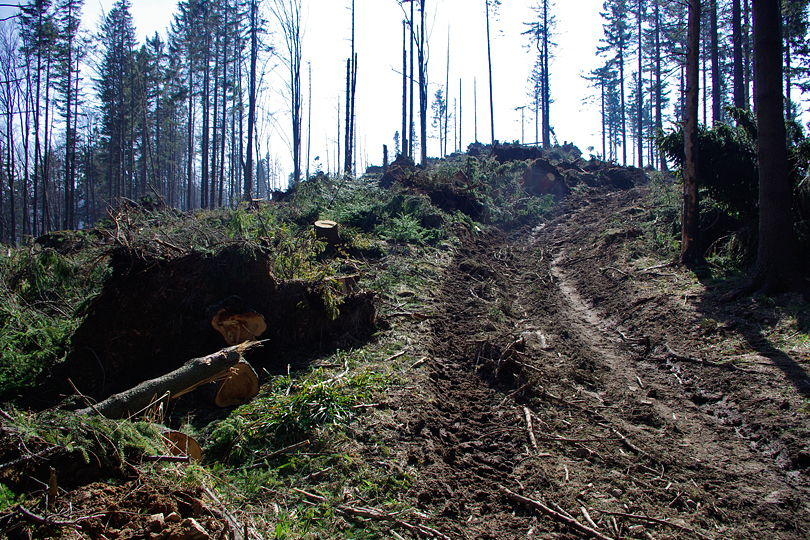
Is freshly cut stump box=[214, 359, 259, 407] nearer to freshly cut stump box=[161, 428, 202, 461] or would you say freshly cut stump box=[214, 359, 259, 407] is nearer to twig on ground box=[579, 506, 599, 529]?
freshly cut stump box=[161, 428, 202, 461]

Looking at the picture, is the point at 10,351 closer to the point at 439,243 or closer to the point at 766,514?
the point at 766,514

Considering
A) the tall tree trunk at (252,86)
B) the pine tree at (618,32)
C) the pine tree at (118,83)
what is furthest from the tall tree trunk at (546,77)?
the pine tree at (118,83)

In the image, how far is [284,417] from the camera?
4.88m

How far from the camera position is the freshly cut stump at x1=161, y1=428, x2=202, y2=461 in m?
3.88

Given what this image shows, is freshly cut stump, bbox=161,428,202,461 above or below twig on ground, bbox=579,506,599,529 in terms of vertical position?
above

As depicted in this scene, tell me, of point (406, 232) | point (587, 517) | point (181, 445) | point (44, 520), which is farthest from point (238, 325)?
point (406, 232)

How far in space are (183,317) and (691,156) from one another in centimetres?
1059

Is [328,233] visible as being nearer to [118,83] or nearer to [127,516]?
[127,516]

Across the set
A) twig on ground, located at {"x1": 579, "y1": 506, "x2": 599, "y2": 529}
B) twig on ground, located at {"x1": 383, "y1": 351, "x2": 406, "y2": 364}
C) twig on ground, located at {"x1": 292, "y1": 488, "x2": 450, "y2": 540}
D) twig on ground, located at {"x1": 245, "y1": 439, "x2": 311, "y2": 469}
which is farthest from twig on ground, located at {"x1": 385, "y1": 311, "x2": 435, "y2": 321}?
twig on ground, located at {"x1": 579, "y1": 506, "x2": 599, "y2": 529}

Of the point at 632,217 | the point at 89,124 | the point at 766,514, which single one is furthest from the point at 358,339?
the point at 89,124

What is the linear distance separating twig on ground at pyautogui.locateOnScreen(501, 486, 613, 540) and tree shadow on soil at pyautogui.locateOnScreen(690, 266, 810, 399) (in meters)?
3.38

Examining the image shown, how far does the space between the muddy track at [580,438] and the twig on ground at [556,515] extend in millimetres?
51

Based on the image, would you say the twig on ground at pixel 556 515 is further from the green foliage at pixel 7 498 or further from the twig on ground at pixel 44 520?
the green foliage at pixel 7 498

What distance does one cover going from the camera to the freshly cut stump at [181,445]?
3881mm
